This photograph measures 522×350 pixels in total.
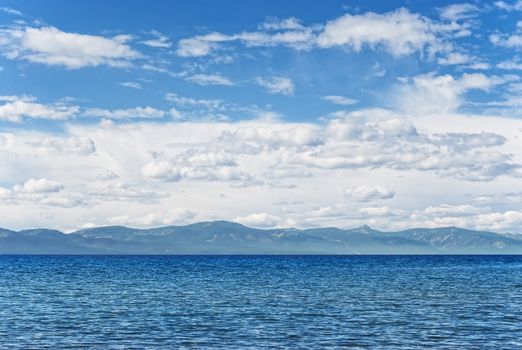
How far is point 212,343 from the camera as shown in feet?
136

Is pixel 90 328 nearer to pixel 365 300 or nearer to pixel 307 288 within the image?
pixel 365 300

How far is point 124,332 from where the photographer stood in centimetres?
4566

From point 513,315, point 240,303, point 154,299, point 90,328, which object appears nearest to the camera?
point 90,328

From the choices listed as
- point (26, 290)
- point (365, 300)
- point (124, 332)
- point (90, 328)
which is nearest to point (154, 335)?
point (124, 332)

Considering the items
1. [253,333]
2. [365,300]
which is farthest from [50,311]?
[365,300]

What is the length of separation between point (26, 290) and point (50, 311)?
A: 2574 cm

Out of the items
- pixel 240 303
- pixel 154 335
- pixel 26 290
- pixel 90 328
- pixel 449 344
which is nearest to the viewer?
pixel 449 344

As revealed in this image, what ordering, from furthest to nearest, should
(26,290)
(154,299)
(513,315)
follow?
(26,290) < (154,299) < (513,315)

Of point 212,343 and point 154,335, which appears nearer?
point 212,343

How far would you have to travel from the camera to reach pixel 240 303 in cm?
6425

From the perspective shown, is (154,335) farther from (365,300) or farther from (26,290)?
(26,290)

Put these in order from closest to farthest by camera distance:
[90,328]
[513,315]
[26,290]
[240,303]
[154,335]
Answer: [154,335], [90,328], [513,315], [240,303], [26,290]

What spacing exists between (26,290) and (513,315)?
56273 mm

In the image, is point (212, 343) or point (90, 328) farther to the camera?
point (90, 328)
